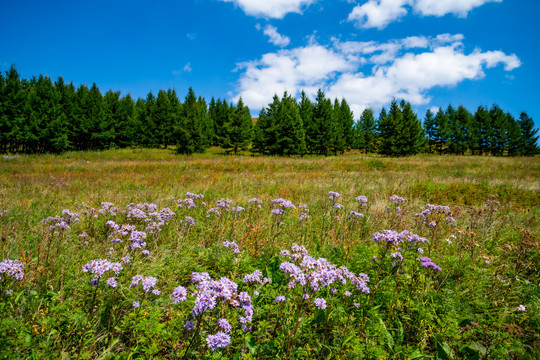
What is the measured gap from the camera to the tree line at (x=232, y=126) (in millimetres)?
37688

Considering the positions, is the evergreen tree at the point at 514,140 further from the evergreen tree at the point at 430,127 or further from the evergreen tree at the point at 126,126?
the evergreen tree at the point at 126,126

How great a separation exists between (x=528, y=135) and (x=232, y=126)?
7214cm

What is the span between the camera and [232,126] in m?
46.8

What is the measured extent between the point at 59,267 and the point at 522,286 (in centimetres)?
661

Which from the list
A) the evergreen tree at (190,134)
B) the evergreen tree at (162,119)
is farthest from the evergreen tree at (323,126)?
the evergreen tree at (162,119)

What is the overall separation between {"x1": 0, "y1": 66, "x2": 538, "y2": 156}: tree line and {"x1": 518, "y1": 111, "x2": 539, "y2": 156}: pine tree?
169 mm

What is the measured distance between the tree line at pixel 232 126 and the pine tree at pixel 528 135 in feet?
0.56

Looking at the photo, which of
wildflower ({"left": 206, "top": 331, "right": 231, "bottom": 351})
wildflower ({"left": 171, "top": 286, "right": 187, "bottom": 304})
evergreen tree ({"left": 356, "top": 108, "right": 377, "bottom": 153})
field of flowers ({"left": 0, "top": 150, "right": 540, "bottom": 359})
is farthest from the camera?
evergreen tree ({"left": 356, "top": 108, "right": 377, "bottom": 153})

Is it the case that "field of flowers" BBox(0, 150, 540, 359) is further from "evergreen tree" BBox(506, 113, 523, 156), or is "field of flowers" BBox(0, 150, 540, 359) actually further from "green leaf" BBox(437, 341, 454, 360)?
"evergreen tree" BBox(506, 113, 523, 156)

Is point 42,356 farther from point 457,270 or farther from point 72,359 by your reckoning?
point 457,270

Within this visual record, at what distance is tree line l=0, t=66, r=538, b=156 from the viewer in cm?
3769

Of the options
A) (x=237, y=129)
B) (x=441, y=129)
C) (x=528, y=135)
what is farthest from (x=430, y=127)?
(x=237, y=129)

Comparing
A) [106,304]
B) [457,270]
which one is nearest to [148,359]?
[106,304]

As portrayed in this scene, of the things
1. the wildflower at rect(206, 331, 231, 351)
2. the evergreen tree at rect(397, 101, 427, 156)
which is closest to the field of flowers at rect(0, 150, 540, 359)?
the wildflower at rect(206, 331, 231, 351)
